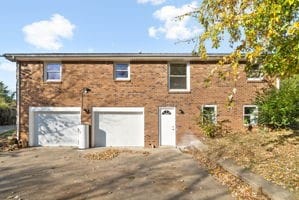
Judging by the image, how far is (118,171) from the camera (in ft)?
39.4

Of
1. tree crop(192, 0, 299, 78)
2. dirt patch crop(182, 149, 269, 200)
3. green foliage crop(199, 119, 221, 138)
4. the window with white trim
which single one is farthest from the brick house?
tree crop(192, 0, 299, 78)

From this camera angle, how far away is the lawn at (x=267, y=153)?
9210 mm

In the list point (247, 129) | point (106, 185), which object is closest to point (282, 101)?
point (247, 129)

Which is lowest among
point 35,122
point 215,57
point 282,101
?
point 35,122

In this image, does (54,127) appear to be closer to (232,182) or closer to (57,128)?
(57,128)

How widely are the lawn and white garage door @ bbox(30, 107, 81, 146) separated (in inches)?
304

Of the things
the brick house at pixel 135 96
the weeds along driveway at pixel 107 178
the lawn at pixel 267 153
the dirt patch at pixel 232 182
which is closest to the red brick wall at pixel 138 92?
the brick house at pixel 135 96

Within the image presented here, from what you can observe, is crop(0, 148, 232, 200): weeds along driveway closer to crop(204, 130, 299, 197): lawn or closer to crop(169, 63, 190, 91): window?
crop(204, 130, 299, 197): lawn

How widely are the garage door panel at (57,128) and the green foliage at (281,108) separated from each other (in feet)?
34.6

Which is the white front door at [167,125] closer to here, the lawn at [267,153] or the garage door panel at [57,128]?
the lawn at [267,153]

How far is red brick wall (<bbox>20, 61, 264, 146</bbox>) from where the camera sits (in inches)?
765

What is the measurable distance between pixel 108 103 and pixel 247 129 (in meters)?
8.13

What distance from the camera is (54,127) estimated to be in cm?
1975

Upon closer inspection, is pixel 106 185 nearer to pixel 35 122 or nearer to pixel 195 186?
pixel 195 186
